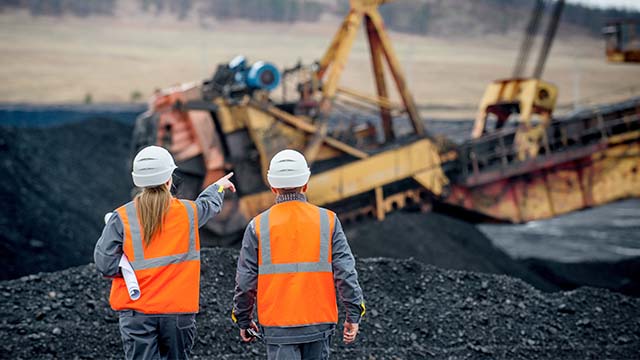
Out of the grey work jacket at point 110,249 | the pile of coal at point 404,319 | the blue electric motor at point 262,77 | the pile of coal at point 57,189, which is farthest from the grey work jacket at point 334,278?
the pile of coal at point 57,189

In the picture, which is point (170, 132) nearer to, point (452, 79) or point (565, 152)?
point (565, 152)

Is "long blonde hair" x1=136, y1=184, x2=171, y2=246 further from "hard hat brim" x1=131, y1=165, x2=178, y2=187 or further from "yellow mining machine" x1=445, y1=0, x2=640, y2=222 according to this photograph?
"yellow mining machine" x1=445, y1=0, x2=640, y2=222

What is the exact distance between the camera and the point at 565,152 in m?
9.05

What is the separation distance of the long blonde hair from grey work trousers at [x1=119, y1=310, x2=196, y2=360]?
0.35 m

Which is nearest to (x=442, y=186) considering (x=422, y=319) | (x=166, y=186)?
(x=422, y=319)

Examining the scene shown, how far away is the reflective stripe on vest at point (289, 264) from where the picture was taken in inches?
116

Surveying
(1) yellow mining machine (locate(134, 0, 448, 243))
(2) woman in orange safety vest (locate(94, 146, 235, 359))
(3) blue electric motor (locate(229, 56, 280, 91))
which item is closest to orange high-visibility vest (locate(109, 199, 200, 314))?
(2) woman in orange safety vest (locate(94, 146, 235, 359))

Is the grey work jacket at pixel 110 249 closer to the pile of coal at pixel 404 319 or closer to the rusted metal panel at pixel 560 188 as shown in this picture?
the pile of coal at pixel 404 319

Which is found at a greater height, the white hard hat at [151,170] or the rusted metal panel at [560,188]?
the white hard hat at [151,170]

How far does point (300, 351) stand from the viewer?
119 inches

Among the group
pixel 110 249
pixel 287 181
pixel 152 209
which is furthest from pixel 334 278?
pixel 110 249

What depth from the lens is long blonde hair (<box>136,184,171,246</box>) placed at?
2992mm

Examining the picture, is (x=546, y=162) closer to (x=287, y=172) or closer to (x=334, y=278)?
(x=334, y=278)

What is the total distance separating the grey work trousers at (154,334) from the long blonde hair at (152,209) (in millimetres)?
346
